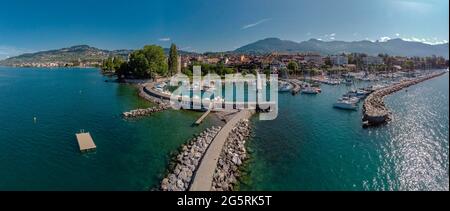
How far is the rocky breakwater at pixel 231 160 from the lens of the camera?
10.5m

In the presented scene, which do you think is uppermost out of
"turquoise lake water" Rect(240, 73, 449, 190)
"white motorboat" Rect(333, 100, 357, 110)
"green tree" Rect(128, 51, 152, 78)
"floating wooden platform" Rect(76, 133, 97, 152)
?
"green tree" Rect(128, 51, 152, 78)

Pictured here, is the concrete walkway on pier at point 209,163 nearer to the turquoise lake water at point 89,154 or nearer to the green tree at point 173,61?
the turquoise lake water at point 89,154

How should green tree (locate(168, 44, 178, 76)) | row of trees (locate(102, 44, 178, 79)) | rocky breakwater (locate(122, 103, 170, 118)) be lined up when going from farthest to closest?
green tree (locate(168, 44, 178, 76)) < row of trees (locate(102, 44, 178, 79)) < rocky breakwater (locate(122, 103, 170, 118))

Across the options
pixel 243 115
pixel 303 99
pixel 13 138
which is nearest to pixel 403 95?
pixel 303 99

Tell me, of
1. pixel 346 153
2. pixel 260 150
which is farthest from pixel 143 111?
pixel 346 153

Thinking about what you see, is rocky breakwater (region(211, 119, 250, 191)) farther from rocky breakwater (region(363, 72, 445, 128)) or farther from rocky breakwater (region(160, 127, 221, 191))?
rocky breakwater (region(363, 72, 445, 128))

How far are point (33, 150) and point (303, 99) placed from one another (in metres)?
24.1

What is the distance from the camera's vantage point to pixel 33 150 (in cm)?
1430

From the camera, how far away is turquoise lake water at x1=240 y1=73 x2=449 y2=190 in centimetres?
1122

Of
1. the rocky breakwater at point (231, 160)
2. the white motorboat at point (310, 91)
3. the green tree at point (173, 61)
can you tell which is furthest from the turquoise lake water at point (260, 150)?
the green tree at point (173, 61)

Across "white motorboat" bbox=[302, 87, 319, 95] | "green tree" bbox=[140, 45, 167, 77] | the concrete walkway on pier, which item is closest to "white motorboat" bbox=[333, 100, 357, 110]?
"white motorboat" bbox=[302, 87, 319, 95]

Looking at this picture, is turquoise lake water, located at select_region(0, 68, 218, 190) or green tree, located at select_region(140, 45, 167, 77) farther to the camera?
green tree, located at select_region(140, 45, 167, 77)

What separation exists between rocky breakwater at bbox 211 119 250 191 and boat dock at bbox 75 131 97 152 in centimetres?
654
